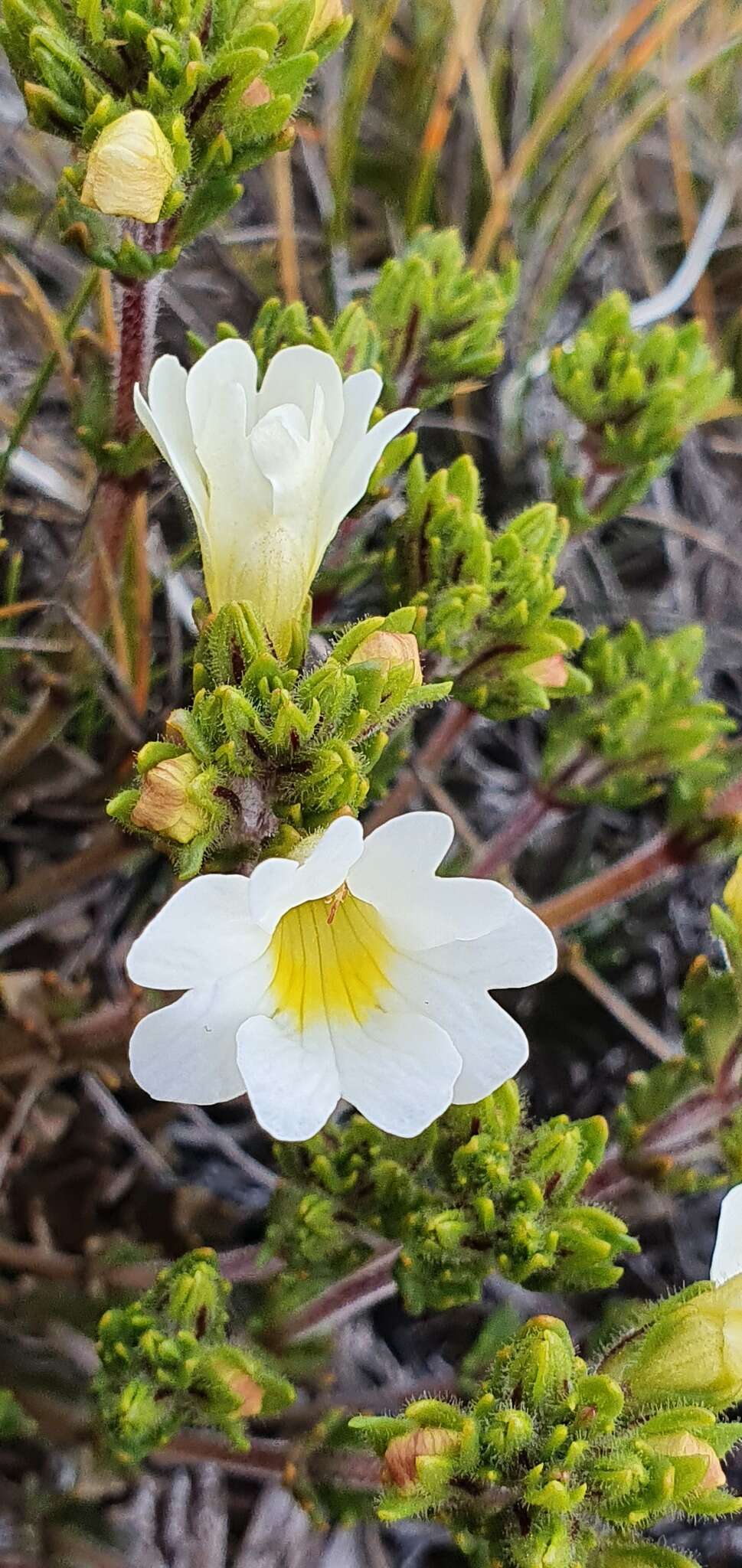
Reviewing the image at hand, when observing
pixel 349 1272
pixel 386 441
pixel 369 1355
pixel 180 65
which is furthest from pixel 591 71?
pixel 369 1355

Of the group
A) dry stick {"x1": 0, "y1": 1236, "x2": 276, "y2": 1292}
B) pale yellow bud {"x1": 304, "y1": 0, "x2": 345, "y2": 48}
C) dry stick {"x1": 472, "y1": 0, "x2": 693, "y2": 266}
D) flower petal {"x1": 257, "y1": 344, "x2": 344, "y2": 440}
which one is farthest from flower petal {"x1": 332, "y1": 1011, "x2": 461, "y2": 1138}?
dry stick {"x1": 472, "y1": 0, "x2": 693, "y2": 266}

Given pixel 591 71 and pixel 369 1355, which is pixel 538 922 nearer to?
pixel 369 1355

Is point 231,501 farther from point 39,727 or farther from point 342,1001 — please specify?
point 39,727

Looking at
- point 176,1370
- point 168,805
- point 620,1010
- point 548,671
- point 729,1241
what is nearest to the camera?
point 168,805

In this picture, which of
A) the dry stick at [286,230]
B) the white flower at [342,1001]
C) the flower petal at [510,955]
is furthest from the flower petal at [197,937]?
the dry stick at [286,230]

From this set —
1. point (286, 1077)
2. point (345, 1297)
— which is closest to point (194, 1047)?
point (286, 1077)

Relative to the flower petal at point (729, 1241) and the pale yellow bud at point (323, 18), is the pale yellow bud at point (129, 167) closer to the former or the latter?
the pale yellow bud at point (323, 18)
